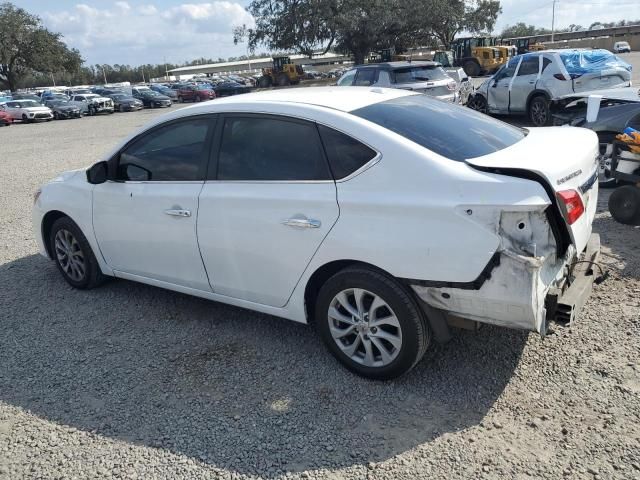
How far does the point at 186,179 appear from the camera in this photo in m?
3.77

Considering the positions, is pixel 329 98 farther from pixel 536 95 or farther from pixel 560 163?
pixel 536 95

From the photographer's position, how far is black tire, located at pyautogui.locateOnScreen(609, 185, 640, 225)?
5.49m

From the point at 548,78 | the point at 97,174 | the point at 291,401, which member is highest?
the point at 97,174

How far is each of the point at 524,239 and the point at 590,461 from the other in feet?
3.54

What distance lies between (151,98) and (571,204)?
39797 mm

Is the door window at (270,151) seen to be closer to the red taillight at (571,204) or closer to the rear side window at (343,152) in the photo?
the rear side window at (343,152)

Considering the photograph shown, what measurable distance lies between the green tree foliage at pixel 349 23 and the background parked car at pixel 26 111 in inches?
977

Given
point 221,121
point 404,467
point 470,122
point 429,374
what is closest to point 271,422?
point 404,467

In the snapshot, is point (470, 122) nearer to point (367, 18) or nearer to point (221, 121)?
point (221, 121)

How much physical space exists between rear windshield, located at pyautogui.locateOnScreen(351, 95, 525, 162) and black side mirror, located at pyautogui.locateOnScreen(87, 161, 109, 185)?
2132 millimetres

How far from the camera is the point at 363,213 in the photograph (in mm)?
2959

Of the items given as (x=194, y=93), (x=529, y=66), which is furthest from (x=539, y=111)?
(x=194, y=93)

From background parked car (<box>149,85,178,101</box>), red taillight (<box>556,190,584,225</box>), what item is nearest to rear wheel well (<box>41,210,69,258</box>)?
red taillight (<box>556,190,584,225</box>)

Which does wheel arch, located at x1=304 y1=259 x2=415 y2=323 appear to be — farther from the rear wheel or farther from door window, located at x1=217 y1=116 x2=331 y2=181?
the rear wheel
